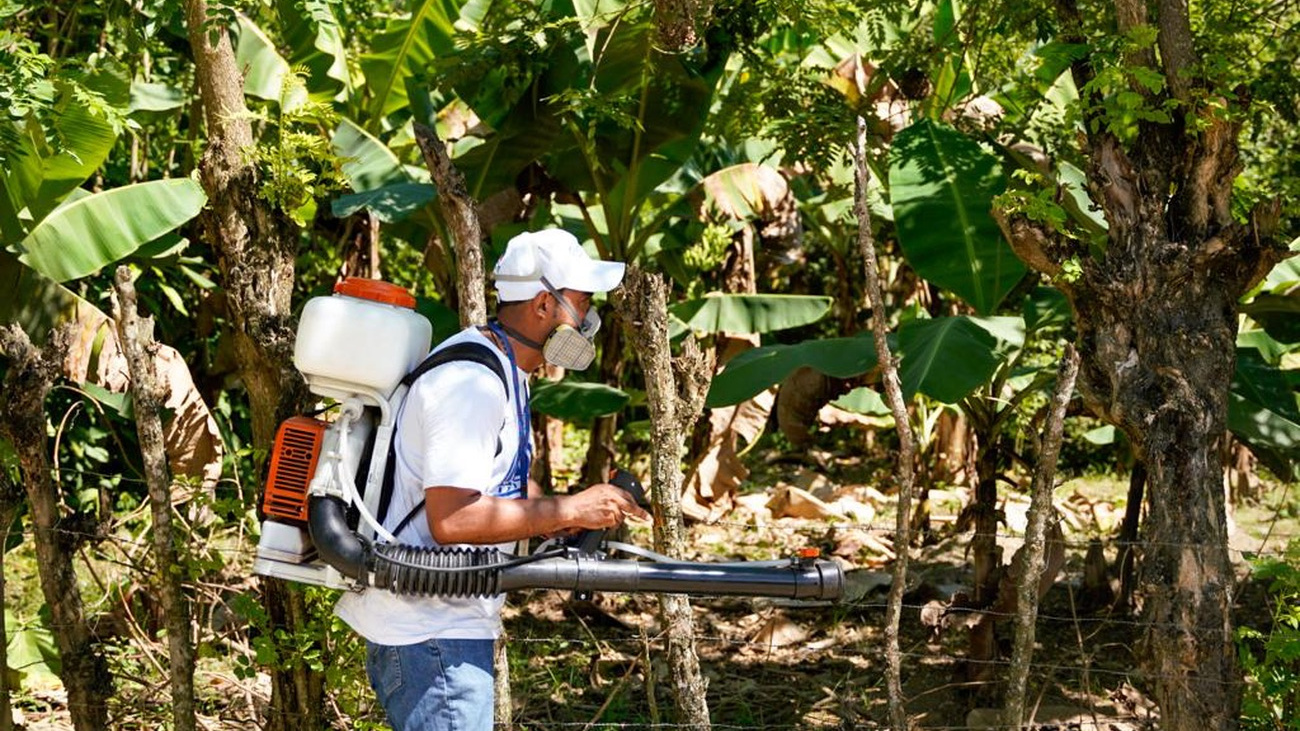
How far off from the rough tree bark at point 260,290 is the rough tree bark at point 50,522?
0.56 meters

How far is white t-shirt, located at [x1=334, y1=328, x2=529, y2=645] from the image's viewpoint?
284 centimetres

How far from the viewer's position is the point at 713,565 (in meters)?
2.99

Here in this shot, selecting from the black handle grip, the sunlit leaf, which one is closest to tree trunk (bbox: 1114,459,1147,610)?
the sunlit leaf

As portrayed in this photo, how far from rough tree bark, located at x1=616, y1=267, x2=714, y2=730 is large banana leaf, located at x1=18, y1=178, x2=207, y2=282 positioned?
2589mm

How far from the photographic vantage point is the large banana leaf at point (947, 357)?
496cm

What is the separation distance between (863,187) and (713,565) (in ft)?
4.50

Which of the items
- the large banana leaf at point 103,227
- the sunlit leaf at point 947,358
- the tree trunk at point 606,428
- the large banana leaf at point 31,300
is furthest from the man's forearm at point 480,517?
the tree trunk at point 606,428

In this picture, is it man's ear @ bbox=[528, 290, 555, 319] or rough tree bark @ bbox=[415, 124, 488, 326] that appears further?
rough tree bark @ bbox=[415, 124, 488, 326]

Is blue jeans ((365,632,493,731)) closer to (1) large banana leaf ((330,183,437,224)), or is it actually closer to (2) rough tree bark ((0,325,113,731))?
(2) rough tree bark ((0,325,113,731))

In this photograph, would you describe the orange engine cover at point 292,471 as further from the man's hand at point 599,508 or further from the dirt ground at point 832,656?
the dirt ground at point 832,656

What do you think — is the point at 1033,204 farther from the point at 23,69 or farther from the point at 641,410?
the point at 641,410

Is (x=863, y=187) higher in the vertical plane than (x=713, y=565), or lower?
higher

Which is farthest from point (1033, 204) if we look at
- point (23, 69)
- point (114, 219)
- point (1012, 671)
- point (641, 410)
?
point (641, 410)

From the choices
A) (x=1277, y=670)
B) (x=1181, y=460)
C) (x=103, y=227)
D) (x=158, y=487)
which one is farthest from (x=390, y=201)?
(x=1277, y=670)
